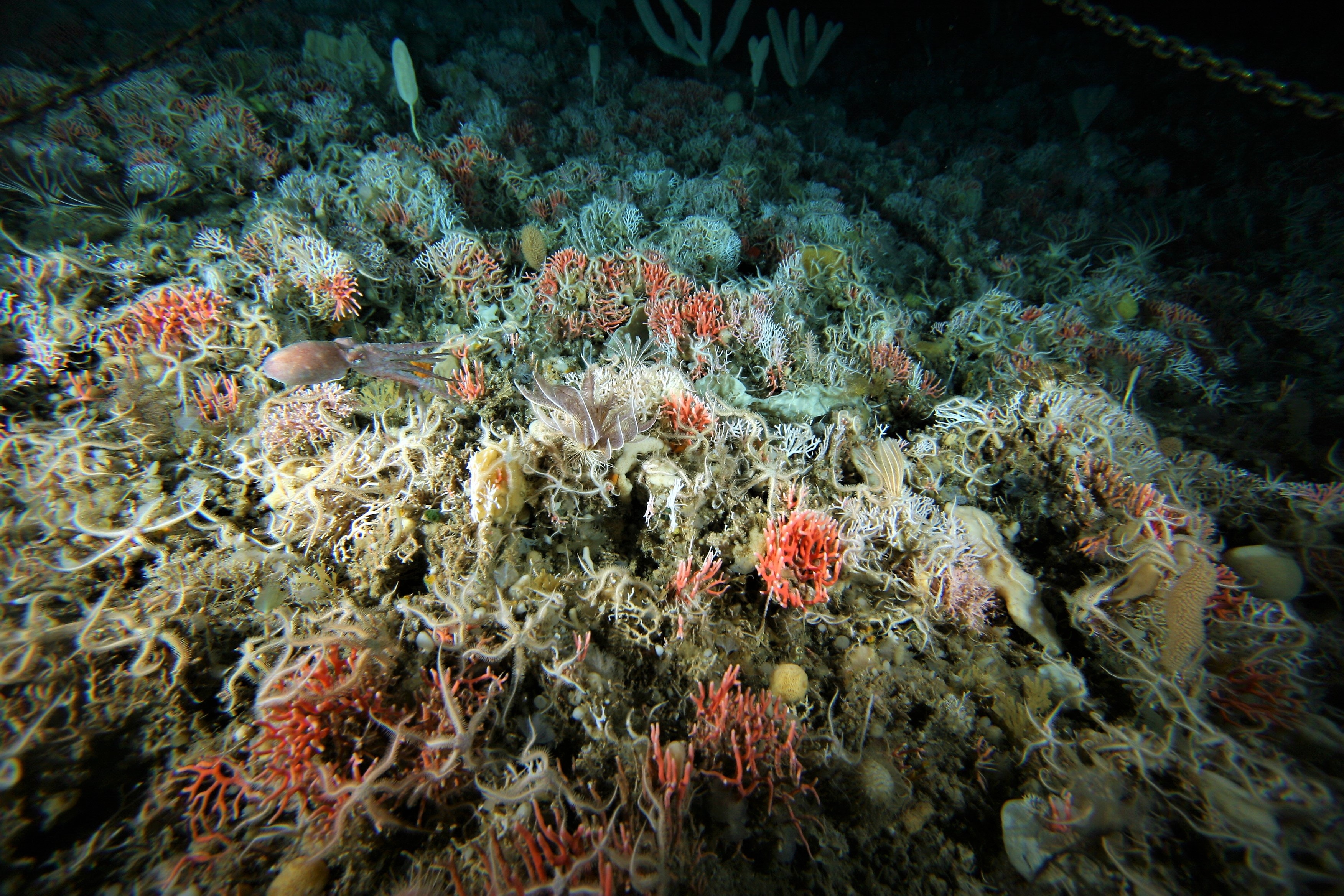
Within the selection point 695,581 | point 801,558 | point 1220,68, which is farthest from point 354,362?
point 1220,68

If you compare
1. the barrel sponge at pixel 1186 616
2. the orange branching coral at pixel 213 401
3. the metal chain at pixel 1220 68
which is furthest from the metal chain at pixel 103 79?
the barrel sponge at pixel 1186 616

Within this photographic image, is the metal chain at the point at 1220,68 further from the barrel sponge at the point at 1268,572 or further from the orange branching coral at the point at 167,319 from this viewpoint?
the orange branching coral at the point at 167,319

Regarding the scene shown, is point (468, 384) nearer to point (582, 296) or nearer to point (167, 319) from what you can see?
point (582, 296)

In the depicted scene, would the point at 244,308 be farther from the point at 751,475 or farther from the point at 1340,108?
the point at 1340,108

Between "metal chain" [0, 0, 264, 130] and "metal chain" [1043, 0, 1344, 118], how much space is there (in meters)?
7.83

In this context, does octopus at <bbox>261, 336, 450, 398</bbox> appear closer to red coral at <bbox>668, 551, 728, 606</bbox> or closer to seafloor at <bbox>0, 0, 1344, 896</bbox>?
seafloor at <bbox>0, 0, 1344, 896</bbox>

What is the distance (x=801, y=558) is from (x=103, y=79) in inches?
309

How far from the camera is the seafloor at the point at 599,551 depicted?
183 cm

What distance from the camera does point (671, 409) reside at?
2.83 m

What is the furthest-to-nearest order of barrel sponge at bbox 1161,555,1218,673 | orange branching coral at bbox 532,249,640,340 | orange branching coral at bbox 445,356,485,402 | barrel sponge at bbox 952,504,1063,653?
orange branching coral at bbox 532,249,640,340 → orange branching coral at bbox 445,356,485,402 → barrel sponge at bbox 952,504,1063,653 → barrel sponge at bbox 1161,555,1218,673

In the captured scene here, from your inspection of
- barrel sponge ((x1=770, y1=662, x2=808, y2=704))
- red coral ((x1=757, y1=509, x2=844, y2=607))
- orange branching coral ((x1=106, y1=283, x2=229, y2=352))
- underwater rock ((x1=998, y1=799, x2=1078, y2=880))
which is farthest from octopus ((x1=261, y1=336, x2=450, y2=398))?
underwater rock ((x1=998, y1=799, x2=1078, y2=880))

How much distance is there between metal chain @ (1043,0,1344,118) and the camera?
3623mm

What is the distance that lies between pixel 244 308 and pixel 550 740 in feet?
11.8

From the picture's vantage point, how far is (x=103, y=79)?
4.53 meters
